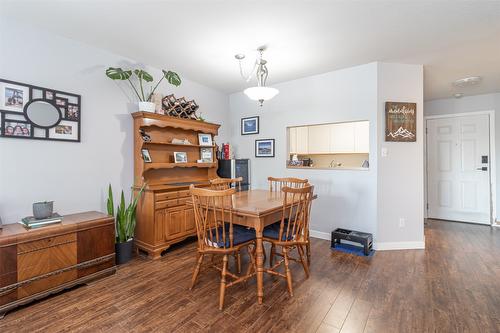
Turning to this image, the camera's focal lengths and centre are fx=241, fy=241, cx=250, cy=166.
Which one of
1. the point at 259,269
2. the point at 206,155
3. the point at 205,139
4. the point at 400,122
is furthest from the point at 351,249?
the point at 205,139

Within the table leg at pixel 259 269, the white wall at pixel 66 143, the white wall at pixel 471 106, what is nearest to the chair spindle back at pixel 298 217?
the table leg at pixel 259 269

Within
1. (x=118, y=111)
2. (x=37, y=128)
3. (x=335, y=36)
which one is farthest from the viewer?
(x=118, y=111)

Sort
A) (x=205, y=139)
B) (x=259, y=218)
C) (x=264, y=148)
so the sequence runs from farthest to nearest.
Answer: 1. (x=264, y=148)
2. (x=205, y=139)
3. (x=259, y=218)

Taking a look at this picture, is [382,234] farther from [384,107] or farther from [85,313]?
[85,313]

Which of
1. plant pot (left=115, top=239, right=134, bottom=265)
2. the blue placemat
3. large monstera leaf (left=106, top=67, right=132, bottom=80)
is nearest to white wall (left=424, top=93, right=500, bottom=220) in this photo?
the blue placemat

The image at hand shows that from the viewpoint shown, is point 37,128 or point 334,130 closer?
point 37,128

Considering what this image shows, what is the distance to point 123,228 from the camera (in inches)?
105

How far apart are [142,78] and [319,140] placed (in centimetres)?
317

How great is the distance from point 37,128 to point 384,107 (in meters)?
3.87

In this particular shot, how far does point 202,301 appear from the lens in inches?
76.3

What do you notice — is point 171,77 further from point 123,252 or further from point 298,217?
point 298,217

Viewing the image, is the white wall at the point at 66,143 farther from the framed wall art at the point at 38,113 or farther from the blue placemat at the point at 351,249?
the blue placemat at the point at 351,249

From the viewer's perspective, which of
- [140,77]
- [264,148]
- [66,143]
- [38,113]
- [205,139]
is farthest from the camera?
[264,148]

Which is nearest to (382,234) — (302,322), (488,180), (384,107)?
(384,107)
